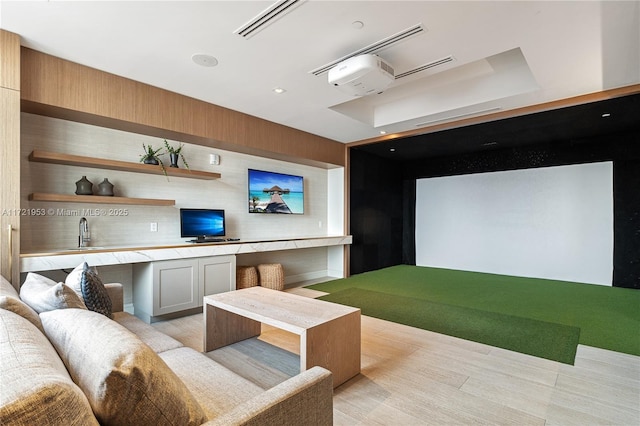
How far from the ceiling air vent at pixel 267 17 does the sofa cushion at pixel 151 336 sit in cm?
231

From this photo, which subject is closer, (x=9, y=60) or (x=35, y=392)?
(x=35, y=392)

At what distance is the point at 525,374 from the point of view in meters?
2.38

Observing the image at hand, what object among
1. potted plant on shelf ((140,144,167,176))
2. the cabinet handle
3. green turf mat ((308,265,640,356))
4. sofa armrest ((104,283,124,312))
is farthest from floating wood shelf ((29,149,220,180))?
green turf mat ((308,265,640,356))

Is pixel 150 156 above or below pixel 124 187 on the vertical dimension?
above

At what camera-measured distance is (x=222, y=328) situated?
9.29 ft

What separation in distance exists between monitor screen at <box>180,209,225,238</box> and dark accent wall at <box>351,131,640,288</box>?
9.26 ft

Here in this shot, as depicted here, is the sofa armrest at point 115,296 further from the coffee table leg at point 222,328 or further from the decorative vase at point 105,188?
the decorative vase at point 105,188

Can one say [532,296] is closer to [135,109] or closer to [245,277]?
[245,277]

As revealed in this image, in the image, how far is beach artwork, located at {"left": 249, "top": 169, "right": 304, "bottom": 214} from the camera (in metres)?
5.14

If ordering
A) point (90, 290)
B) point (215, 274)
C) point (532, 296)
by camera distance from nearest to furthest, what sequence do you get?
point (90, 290) < point (215, 274) < point (532, 296)

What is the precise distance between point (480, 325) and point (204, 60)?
3.85 meters

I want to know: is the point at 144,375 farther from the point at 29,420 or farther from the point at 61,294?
the point at 61,294

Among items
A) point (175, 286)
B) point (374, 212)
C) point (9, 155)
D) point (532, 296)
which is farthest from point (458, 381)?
point (374, 212)

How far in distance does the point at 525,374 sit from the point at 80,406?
8.99 ft
